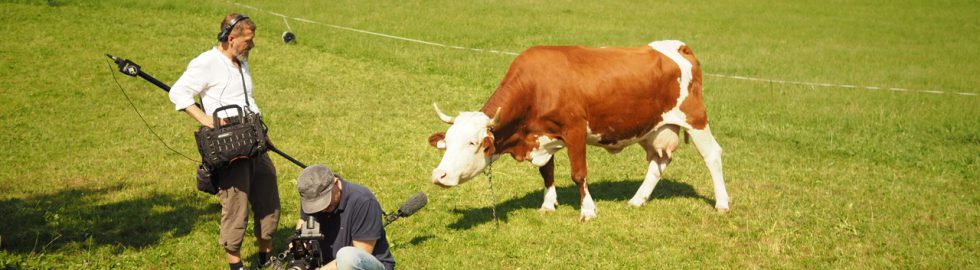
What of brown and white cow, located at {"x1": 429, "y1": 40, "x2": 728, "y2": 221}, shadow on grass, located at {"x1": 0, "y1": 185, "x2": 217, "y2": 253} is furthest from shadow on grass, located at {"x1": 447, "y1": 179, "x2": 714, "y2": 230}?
shadow on grass, located at {"x1": 0, "y1": 185, "x2": 217, "y2": 253}

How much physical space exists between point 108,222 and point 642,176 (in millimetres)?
7243

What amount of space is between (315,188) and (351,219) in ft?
1.50

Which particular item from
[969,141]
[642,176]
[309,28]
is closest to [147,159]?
[642,176]

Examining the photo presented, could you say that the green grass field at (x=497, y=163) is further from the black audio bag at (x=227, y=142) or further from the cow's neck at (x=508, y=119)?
the black audio bag at (x=227, y=142)

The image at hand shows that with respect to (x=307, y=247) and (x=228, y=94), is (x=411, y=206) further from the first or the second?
(x=228, y=94)

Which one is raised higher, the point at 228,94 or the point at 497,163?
the point at 228,94

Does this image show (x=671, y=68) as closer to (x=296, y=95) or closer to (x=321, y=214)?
(x=321, y=214)

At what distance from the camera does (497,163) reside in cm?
1311

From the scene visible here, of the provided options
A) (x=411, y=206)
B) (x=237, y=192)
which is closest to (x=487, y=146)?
(x=411, y=206)

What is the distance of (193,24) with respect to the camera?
80.9 ft

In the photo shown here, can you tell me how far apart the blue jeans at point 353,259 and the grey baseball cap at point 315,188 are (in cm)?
38

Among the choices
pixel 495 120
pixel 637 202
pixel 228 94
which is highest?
pixel 228 94

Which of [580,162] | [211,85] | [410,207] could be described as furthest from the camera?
[580,162]

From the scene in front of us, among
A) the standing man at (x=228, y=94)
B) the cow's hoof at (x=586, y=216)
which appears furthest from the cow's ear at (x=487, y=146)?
the standing man at (x=228, y=94)
